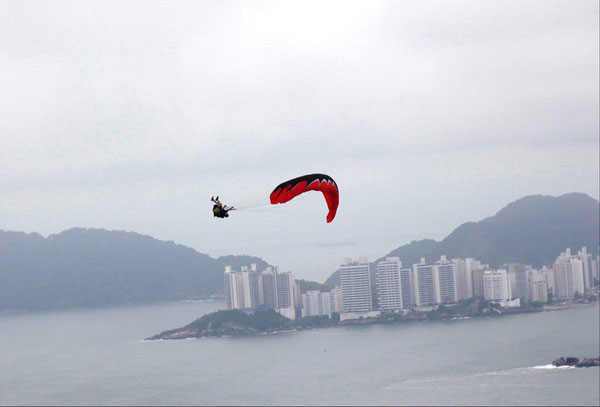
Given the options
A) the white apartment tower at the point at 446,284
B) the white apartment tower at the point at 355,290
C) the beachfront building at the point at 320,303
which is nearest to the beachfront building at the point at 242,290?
the beachfront building at the point at 320,303

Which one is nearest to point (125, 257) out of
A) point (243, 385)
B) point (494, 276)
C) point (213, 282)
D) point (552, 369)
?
point (213, 282)

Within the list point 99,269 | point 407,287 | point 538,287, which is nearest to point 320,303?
point 407,287

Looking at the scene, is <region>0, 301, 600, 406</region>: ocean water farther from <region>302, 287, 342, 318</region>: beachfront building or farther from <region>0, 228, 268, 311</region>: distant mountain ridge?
<region>302, 287, 342, 318</region>: beachfront building

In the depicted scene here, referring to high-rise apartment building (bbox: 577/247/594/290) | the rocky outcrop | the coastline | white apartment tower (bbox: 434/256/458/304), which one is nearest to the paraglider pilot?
the rocky outcrop

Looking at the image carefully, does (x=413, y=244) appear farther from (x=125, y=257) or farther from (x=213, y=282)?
(x=125, y=257)

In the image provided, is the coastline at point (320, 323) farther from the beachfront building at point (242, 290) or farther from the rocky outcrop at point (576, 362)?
the rocky outcrop at point (576, 362)

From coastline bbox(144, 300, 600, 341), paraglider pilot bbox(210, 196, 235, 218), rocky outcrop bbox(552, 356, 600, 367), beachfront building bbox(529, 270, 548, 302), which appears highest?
paraglider pilot bbox(210, 196, 235, 218)
